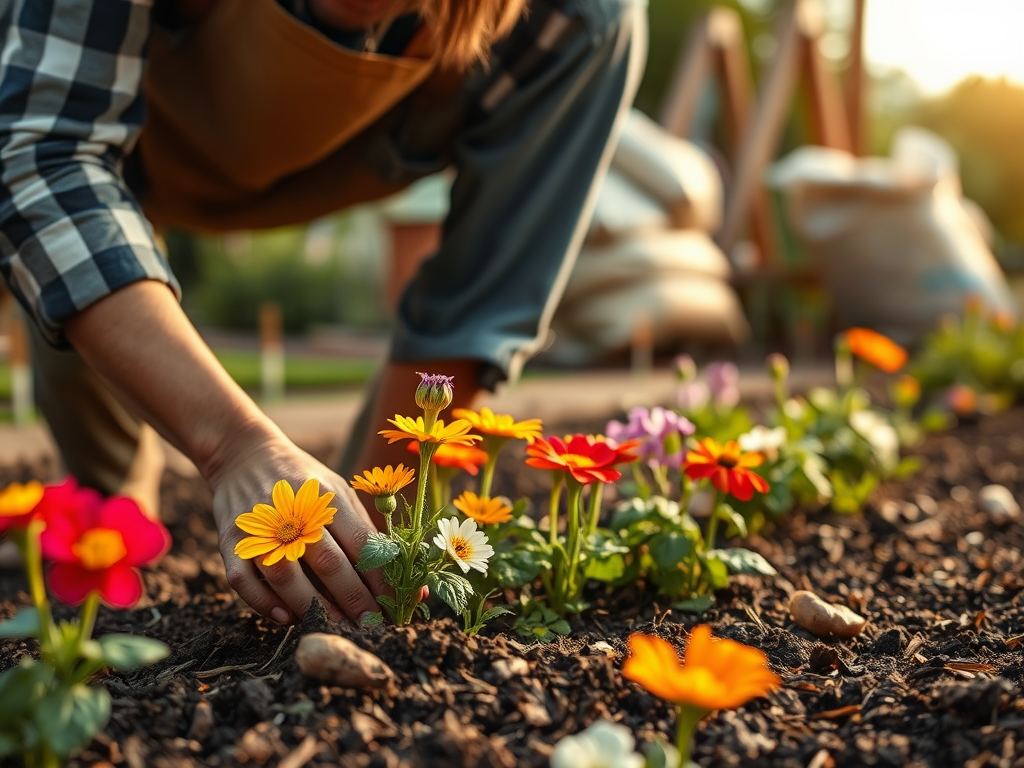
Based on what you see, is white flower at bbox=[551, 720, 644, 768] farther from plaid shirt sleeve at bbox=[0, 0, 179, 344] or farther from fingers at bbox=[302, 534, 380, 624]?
plaid shirt sleeve at bbox=[0, 0, 179, 344]

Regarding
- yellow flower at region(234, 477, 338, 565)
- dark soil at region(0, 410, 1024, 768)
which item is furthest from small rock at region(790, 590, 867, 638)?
yellow flower at region(234, 477, 338, 565)

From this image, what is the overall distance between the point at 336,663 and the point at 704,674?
0.33 m

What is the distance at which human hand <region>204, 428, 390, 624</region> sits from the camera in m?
0.95

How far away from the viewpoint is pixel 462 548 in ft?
3.13

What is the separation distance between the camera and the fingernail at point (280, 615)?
97 cm

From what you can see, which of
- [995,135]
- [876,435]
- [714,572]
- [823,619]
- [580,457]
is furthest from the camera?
[995,135]

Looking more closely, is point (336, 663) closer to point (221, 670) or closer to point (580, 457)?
point (221, 670)

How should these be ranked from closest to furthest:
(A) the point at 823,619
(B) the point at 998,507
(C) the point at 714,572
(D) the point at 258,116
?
(A) the point at 823,619 → (C) the point at 714,572 → (D) the point at 258,116 → (B) the point at 998,507

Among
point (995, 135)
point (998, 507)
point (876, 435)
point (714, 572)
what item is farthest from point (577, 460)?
point (995, 135)

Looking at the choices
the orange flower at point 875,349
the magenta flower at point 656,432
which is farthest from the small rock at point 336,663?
the orange flower at point 875,349

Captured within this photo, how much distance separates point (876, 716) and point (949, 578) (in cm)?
63

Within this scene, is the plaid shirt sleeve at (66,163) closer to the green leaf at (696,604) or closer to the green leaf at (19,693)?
the green leaf at (19,693)

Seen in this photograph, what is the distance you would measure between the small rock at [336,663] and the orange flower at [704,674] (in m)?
0.26

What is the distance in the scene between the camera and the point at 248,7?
1.43 m
